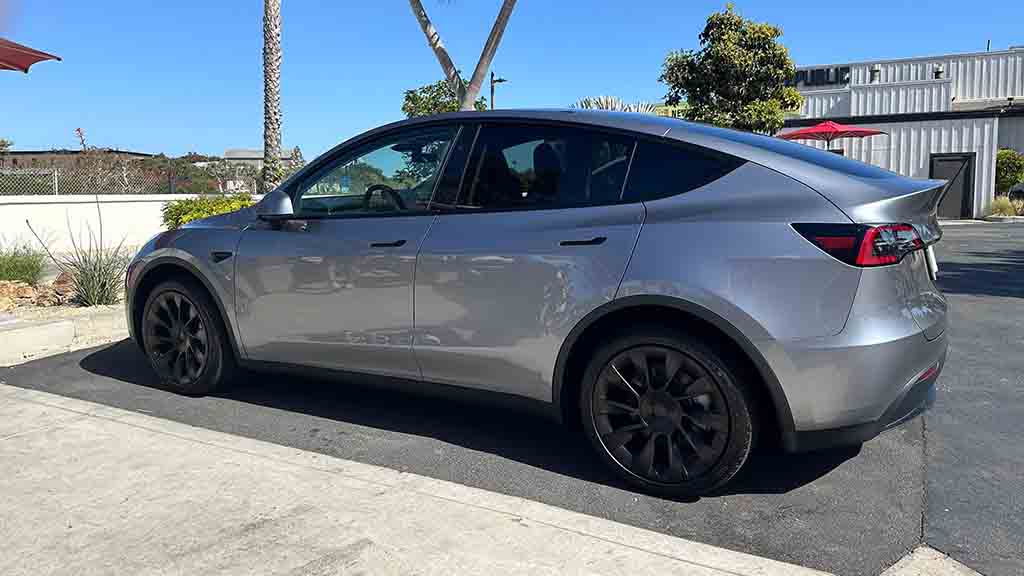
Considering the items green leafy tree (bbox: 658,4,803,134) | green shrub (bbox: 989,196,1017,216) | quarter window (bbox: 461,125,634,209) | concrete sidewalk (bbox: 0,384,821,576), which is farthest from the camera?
green shrub (bbox: 989,196,1017,216)

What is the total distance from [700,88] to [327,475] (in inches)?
834

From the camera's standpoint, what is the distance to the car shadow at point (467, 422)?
3787 mm

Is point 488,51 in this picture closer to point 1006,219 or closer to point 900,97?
point 1006,219

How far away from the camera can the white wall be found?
45.4 feet

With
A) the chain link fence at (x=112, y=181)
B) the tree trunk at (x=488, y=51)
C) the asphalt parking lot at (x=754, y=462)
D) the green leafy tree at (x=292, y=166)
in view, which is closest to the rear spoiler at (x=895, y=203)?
the asphalt parking lot at (x=754, y=462)

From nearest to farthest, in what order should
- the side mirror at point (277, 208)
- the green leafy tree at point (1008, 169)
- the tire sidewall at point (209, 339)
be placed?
the side mirror at point (277, 208), the tire sidewall at point (209, 339), the green leafy tree at point (1008, 169)

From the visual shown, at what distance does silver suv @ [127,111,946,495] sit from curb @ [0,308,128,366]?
2677mm

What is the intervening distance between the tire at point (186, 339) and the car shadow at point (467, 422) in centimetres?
22

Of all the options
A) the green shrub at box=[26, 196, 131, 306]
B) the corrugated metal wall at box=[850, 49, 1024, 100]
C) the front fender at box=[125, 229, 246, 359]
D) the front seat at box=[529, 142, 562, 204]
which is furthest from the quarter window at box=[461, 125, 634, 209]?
the corrugated metal wall at box=[850, 49, 1024, 100]

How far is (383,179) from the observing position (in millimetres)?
4375

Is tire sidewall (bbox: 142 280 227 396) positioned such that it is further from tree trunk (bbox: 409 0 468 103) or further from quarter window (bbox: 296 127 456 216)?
tree trunk (bbox: 409 0 468 103)

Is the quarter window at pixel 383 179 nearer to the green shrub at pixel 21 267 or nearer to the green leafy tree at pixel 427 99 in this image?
the green shrub at pixel 21 267

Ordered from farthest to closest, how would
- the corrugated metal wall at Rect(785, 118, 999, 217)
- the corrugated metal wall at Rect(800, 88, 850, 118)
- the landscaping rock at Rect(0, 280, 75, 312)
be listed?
the corrugated metal wall at Rect(800, 88, 850, 118) < the corrugated metal wall at Rect(785, 118, 999, 217) < the landscaping rock at Rect(0, 280, 75, 312)

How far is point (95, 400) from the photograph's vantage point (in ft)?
16.8
